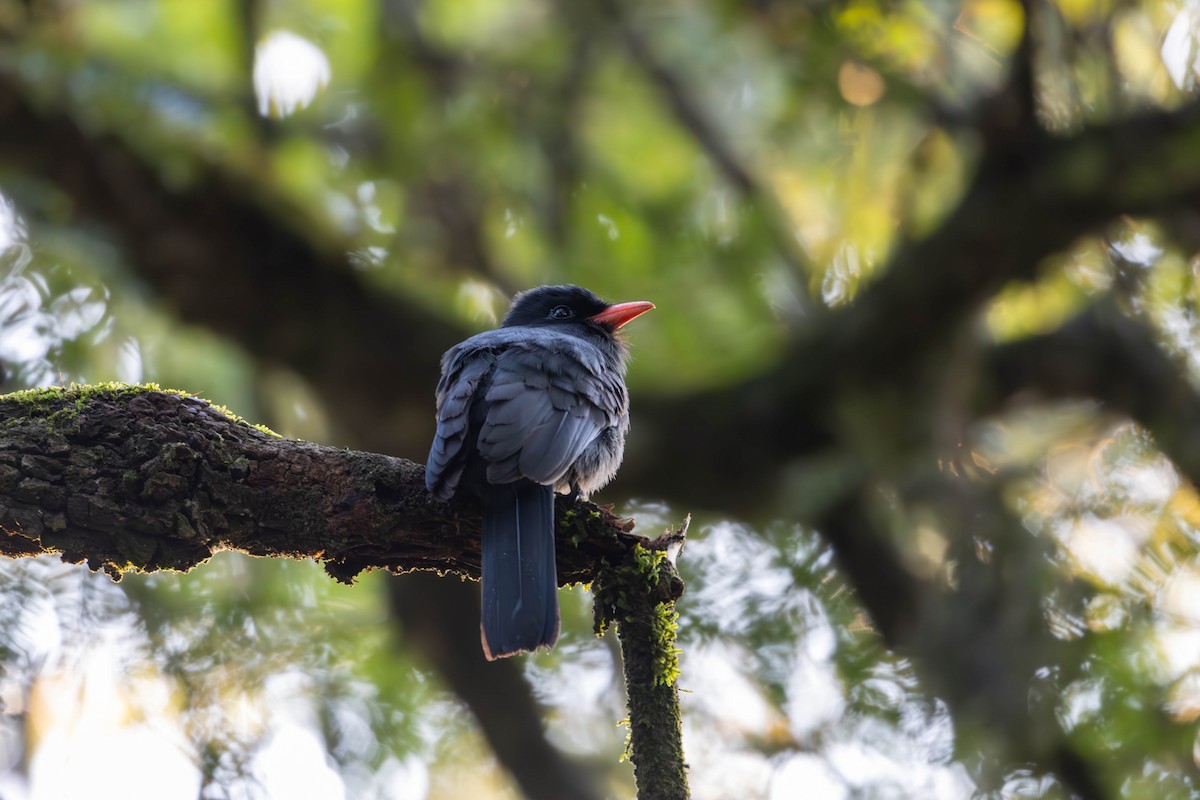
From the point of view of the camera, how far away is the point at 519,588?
10.1ft

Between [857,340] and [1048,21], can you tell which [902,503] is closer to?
[857,340]

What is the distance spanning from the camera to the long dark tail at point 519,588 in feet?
10.00

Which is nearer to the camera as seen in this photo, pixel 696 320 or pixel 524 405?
pixel 524 405

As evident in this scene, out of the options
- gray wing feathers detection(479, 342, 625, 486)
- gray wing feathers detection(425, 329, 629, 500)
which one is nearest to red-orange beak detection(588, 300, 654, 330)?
gray wing feathers detection(425, 329, 629, 500)

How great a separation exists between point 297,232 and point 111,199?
1.03m

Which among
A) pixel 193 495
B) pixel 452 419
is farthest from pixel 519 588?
pixel 193 495

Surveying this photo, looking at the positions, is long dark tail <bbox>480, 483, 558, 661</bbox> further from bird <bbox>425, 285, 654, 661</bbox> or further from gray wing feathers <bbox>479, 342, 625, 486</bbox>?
gray wing feathers <bbox>479, 342, 625, 486</bbox>

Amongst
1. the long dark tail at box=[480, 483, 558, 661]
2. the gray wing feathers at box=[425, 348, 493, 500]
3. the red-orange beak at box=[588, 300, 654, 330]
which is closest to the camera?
the long dark tail at box=[480, 483, 558, 661]

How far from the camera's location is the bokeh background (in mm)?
5156

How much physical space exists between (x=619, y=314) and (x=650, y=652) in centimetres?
247

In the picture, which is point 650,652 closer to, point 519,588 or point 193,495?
point 519,588

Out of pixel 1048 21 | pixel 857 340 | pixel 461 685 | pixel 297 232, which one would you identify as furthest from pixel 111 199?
pixel 1048 21

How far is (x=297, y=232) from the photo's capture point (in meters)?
6.61

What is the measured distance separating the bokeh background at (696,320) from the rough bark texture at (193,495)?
6.77 feet
